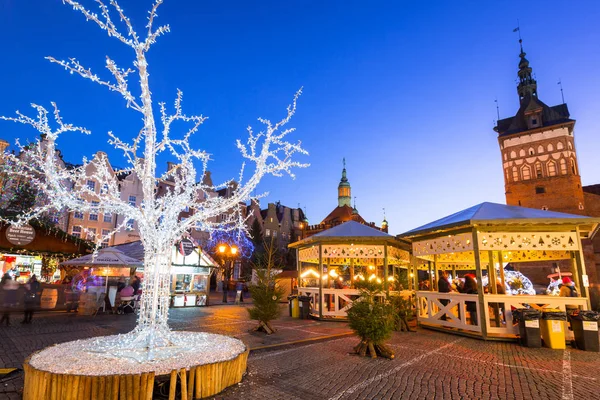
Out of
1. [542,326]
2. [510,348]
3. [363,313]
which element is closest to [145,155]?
[363,313]

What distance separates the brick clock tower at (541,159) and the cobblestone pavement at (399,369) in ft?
127

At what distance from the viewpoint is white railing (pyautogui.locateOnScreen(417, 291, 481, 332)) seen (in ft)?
36.2

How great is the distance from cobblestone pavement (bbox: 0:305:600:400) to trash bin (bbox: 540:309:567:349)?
344 mm

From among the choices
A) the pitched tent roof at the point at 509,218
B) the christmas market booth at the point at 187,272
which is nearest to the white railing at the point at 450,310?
the pitched tent roof at the point at 509,218

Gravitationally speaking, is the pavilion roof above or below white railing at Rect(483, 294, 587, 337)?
above

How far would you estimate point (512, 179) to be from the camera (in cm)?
4284

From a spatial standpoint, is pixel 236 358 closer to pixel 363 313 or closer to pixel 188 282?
pixel 363 313

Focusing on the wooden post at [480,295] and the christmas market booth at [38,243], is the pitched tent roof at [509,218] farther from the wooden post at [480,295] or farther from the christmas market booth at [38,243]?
the christmas market booth at [38,243]

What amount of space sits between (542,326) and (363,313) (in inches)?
227

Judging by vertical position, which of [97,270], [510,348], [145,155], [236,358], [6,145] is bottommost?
[510,348]

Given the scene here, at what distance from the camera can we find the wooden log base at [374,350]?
784cm

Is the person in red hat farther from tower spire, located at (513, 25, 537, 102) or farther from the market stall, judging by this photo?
tower spire, located at (513, 25, 537, 102)

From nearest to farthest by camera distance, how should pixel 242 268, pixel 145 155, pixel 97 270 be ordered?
1. pixel 145 155
2. pixel 97 270
3. pixel 242 268

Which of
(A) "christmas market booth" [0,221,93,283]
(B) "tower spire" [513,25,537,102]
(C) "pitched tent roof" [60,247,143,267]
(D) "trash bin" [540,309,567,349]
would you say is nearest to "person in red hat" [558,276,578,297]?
(D) "trash bin" [540,309,567,349]
